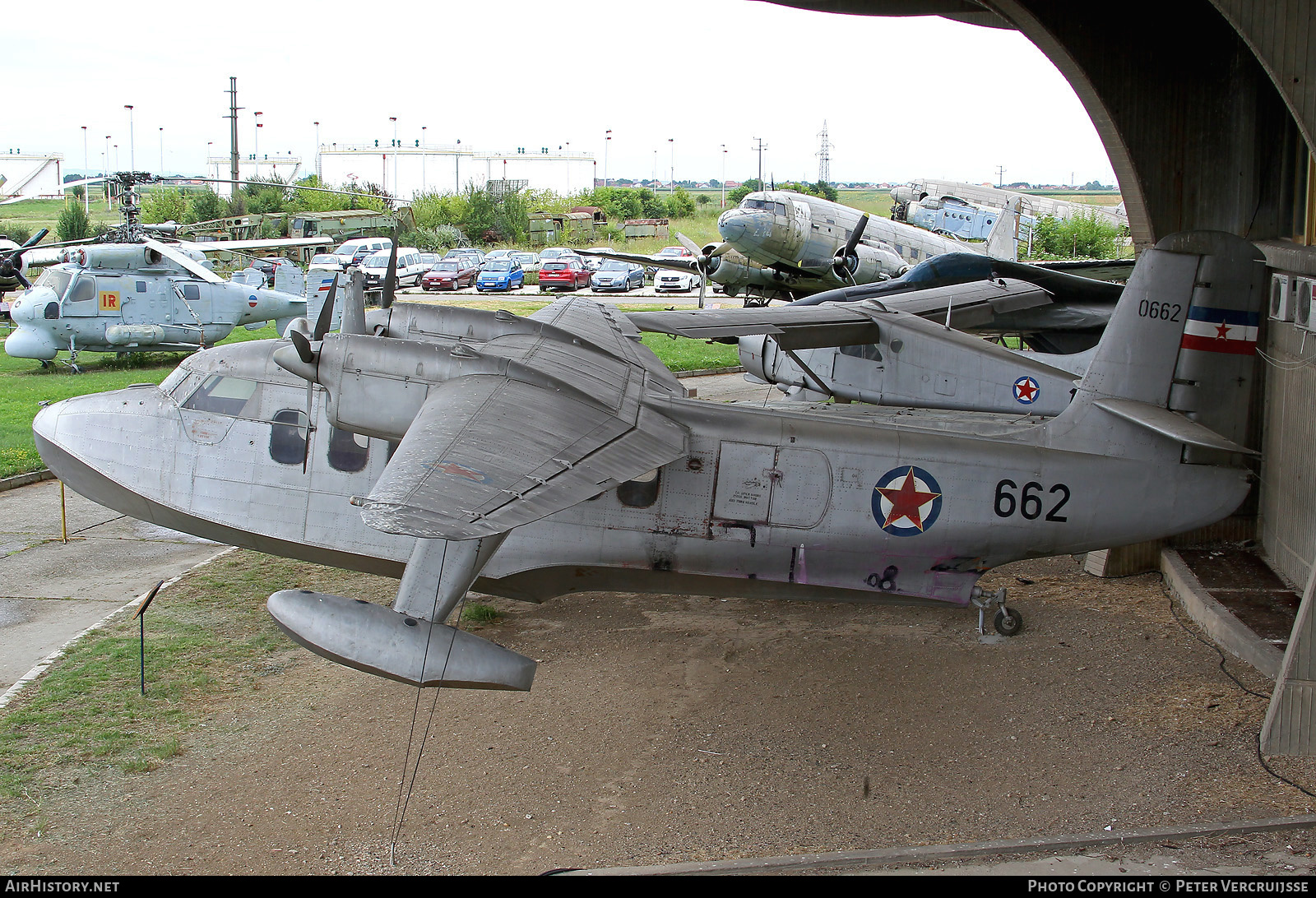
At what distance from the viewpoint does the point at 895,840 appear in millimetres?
7039

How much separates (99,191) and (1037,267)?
164584 millimetres

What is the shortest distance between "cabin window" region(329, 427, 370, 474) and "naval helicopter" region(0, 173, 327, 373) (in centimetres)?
1759

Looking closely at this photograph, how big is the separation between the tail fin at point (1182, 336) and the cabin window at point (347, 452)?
24.4 feet

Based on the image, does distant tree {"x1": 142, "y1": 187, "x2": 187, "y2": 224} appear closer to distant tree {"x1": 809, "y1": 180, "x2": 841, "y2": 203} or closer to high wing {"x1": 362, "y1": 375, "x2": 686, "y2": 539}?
distant tree {"x1": 809, "y1": 180, "x2": 841, "y2": 203}

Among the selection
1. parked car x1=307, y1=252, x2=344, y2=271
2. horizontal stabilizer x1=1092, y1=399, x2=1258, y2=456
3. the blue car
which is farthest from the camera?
the blue car

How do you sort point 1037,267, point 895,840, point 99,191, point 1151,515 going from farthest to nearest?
point 99,191, point 1037,267, point 1151,515, point 895,840

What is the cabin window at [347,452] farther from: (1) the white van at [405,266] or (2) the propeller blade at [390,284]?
(1) the white van at [405,266]

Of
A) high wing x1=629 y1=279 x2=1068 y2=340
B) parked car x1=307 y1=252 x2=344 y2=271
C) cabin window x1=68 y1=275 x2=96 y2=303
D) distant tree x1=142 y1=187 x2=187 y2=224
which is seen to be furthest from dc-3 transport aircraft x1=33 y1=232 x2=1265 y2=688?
distant tree x1=142 y1=187 x2=187 y2=224

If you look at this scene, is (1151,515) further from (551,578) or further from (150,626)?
(150,626)

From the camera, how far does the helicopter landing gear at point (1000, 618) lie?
424 inches

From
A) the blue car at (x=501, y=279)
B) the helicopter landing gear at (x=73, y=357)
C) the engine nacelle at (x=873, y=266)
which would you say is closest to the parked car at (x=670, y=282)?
the blue car at (x=501, y=279)

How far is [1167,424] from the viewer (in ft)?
31.8

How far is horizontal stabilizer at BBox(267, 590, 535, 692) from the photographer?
7.35 m
